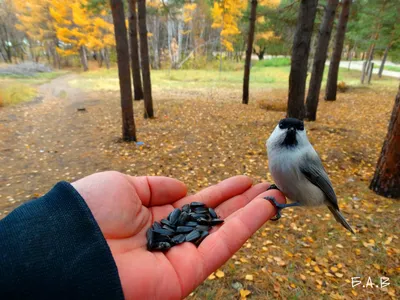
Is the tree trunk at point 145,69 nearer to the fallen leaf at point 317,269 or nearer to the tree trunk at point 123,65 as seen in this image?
the tree trunk at point 123,65

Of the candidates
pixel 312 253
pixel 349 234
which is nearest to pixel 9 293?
pixel 312 253

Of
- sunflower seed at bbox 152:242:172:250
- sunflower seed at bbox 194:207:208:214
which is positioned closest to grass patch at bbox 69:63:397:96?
sunflower seed at bbox 194:207:208:214

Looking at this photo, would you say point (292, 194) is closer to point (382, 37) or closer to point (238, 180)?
point (238, 180)

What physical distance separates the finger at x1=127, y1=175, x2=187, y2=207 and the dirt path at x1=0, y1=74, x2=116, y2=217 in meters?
3.18

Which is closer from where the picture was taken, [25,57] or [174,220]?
[174,220]

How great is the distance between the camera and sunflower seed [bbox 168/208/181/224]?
8.49 ft

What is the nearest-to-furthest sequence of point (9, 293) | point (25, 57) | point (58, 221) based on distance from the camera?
point (9, 293) < point (58, 221) < point (25, 57)

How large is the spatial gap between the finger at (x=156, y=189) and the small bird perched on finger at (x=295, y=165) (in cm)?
95

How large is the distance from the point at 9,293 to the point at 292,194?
224cm

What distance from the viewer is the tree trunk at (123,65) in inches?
245

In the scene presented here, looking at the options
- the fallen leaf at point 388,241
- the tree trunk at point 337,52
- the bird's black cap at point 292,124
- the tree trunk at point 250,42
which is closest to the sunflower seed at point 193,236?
the bird's black cap at point 292,124

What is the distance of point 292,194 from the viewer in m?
2.59

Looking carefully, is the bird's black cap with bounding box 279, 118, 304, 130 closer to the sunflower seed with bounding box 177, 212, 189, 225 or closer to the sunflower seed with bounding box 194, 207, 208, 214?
the sunflower seed with bounding box 194, 207, 208, 214

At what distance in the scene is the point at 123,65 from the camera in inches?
263
